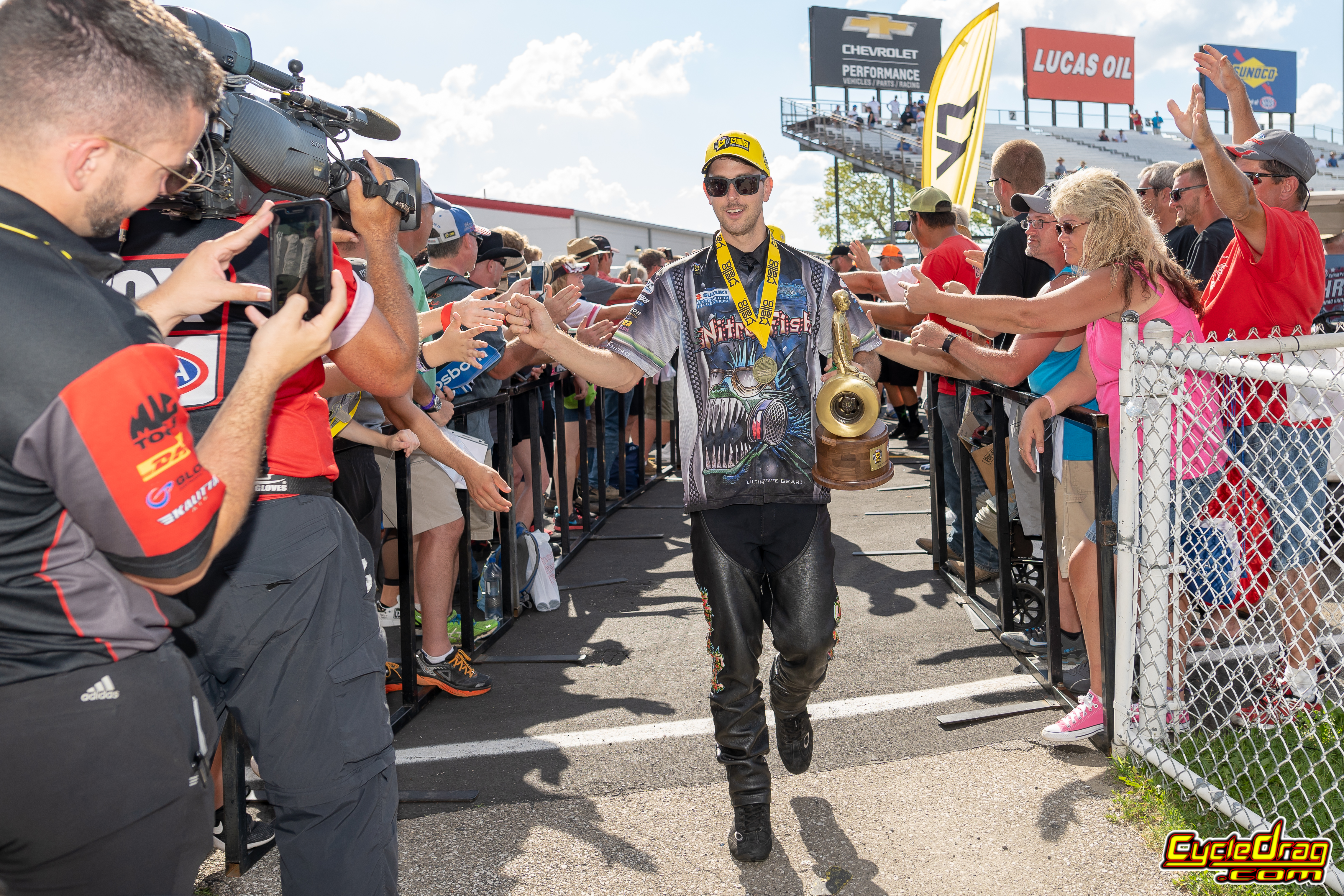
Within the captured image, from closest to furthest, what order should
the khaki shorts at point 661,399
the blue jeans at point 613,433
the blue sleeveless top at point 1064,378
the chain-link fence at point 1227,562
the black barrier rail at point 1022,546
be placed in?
the chain-link fence at point 1227,562
the black barrier rail at point 1022,546
the blue sleeveless top at point 1064,378
the blue jeans at point 613,433
the khaki shorts at point 661,399

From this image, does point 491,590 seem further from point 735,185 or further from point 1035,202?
point 1035,202

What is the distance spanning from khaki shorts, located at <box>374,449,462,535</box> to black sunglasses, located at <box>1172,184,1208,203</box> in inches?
155

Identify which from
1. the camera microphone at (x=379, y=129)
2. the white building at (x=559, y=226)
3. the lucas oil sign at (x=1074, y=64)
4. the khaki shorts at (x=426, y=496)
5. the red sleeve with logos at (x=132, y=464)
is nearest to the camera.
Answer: the red sleeve with logos at (x=132, y=464)

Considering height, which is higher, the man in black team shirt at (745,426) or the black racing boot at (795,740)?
the man in black team shirt at (745,426)

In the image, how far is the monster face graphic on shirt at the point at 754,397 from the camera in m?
3.40

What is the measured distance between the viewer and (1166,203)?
18.7ft

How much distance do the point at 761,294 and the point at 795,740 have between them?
5.40 feet

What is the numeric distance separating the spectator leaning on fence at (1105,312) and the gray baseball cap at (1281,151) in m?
0.89

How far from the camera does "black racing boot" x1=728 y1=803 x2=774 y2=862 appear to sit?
3.26 m

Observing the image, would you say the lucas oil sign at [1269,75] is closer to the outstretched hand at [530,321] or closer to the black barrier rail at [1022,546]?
the black barrier rail at [1022,546]

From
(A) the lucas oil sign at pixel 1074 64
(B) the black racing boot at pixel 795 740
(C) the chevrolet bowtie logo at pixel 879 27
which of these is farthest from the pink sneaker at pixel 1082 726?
(A) the lucas oil sign at pixel 1074 64

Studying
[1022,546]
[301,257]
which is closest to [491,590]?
[1022,546]

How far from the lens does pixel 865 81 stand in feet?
180

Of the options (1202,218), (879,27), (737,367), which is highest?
(879,27)
